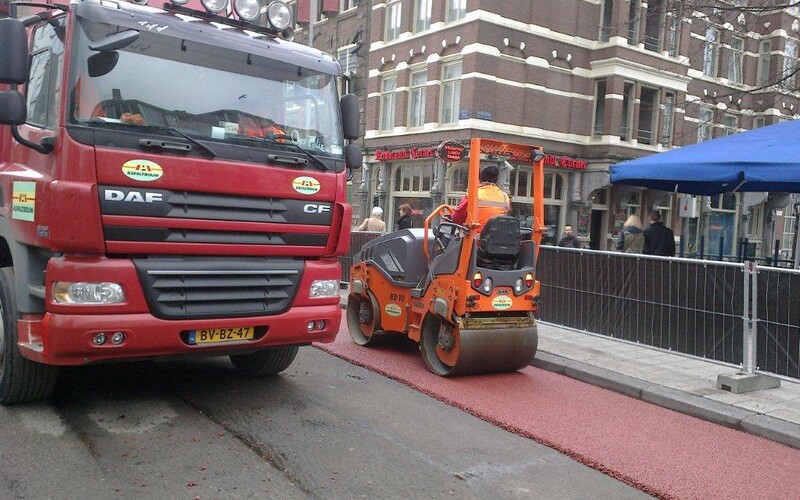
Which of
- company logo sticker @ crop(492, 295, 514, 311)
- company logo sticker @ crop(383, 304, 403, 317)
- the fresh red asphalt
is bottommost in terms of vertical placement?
the fresh red asphalt

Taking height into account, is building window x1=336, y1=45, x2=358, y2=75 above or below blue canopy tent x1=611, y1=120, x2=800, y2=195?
above

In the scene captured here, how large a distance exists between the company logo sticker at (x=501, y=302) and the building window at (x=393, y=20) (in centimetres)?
1902

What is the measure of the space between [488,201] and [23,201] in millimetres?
4097

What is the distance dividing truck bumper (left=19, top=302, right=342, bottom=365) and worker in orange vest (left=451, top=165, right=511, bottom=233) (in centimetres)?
242

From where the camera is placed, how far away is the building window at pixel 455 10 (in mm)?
21250

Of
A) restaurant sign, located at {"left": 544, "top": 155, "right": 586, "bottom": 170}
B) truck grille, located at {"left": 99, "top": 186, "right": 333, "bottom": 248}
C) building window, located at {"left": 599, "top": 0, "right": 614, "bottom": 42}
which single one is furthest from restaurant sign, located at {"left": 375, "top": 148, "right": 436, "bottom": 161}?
truck grille, located at {"left": 99, "top": 186, "right": 333, "bottom": 248}

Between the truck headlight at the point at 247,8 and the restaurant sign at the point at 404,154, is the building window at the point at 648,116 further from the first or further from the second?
the truck headlight at the point at 247,8

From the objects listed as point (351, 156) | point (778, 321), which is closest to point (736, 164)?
point (778, 321)

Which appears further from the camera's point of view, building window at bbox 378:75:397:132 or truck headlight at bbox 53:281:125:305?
building window at bbox 378:75:397:132

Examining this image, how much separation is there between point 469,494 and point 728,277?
4.13 metres

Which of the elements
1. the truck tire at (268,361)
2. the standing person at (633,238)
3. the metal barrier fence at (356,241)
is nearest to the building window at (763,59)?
the standing person at (633,238)

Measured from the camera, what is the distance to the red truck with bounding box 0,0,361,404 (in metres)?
4.43

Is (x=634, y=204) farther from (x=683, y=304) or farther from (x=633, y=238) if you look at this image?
(x=683, y=304)

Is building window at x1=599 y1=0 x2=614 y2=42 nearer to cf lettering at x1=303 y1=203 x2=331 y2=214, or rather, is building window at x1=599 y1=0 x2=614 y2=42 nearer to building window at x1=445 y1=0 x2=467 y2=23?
building window at x1=445 y1=0 x2=467 y2=23
